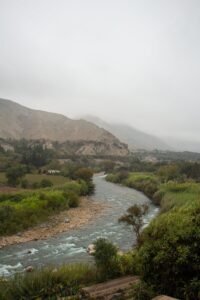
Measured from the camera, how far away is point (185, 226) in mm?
13055

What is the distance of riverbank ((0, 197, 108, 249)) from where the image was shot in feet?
121

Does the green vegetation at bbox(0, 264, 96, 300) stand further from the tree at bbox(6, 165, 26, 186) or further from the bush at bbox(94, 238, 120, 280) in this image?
the tree at bbox(6, 165, 26, 186)

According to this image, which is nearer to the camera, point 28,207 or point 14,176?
point 28,207

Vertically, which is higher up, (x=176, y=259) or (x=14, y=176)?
(x=176, y=259)

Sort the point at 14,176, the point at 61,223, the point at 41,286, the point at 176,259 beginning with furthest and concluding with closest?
the point at 14,176 → the point at 61,223 → the point at 41,286 → the point at 176,259

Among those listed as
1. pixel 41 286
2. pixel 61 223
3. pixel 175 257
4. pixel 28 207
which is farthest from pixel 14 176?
pixel 175 257

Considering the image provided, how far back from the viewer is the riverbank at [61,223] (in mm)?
36819

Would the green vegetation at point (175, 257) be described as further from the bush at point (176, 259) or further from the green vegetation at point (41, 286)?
the green vegetation at point (41, 286)

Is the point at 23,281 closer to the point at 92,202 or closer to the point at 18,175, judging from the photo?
the point at 92,202

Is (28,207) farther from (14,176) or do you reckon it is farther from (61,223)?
(14,176)

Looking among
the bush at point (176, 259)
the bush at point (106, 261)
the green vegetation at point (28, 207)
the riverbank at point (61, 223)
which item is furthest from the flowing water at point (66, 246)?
the bush at point (176, 259)

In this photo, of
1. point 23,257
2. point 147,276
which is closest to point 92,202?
point 23,257

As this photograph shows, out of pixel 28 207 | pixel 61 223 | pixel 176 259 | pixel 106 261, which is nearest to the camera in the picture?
pixel 176 259

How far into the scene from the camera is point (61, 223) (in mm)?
44438
